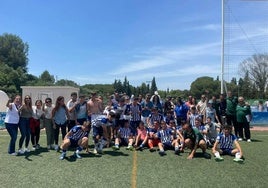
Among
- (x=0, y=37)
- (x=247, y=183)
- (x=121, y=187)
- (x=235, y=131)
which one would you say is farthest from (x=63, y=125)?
(x=0, y=37)

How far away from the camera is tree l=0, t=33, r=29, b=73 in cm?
8481

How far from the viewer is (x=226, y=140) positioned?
968 centimetres

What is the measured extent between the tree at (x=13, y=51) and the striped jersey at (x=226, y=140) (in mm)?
79701

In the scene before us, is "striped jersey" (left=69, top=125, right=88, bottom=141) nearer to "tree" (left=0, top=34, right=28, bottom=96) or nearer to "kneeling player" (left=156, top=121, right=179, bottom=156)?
"kneeling player" (left=156, top=121, right=179, bottom=156)

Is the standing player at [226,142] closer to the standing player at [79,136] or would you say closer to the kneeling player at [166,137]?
the kneeling player at [166,137]

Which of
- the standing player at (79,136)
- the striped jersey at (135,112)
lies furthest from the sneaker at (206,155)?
the standing player at (79,136)

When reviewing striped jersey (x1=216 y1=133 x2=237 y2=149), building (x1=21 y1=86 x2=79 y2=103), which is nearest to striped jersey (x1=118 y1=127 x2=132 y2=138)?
striped jersey (x1=216 y1=133 x2=237 y2=149)

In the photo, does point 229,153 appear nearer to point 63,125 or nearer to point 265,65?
point 63,125

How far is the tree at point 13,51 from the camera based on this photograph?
84.8m

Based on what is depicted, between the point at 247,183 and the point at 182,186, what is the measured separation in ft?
4.55

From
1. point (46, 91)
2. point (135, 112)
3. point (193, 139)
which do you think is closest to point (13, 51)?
point (46, 91)

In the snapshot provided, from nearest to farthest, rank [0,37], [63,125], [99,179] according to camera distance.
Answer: [99,179], [63,125], [0,37]

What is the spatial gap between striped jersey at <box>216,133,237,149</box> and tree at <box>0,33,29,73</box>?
79701 millimetres

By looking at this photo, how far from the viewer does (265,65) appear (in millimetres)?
44719
